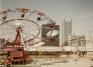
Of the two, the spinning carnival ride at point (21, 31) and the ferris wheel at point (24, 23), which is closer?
the spinning carnival ride at point (21, 31)

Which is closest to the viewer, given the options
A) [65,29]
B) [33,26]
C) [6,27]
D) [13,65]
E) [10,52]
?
[13,65]

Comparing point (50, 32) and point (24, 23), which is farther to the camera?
point (50, 32)

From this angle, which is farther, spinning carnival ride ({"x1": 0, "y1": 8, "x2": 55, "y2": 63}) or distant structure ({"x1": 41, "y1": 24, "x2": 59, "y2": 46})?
distant structure ({"x1": 41, "y1": 24, "x2": 59, "y2": 46})

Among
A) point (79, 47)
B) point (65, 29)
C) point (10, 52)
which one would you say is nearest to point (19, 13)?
point (10, 52)

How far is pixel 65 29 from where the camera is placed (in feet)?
55.3

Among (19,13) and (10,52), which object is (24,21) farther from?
(10,52)

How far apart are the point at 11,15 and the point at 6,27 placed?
2.97 feet

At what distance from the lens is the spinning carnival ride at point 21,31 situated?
8422 millimetres

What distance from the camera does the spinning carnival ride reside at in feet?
27.6

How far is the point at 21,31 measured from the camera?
29.8ft

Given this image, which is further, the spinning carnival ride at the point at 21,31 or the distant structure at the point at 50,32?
the distant structure at the point at 50,32

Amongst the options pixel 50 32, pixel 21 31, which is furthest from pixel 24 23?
pixel 50 32

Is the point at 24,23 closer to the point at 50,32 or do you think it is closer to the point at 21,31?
the point at 21,31

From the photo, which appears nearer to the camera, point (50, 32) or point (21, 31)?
point (21, 31)
